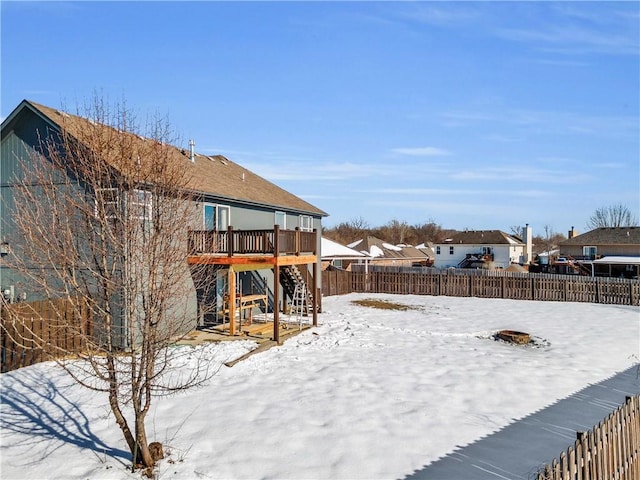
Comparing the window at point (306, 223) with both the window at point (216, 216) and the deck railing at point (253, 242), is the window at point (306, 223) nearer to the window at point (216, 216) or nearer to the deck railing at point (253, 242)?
the window at point (216, 216)

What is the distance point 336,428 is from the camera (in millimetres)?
8242

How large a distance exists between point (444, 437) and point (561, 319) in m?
15.2

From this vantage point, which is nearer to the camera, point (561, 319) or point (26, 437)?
point (26, 437)

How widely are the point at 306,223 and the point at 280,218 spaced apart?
132 inches

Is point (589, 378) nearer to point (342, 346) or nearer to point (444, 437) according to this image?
point (444, 437)

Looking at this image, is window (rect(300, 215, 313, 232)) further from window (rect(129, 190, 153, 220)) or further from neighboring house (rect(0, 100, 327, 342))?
window (rect(129, 190, 153, 220))

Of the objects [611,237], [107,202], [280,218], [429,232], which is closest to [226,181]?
[280,218]

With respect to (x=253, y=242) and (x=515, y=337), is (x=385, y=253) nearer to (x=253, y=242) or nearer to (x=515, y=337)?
(x=515, y=337)

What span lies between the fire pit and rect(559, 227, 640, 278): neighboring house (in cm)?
3149

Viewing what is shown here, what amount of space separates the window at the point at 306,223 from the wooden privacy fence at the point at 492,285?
17.2ft

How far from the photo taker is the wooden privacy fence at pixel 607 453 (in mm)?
4508

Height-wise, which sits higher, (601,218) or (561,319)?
(601,218)

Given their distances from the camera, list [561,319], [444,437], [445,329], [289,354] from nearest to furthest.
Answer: [444,437], [289,354], [445,329], [561,319]

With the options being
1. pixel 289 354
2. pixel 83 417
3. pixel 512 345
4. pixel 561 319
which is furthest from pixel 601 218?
pixel 83 417
